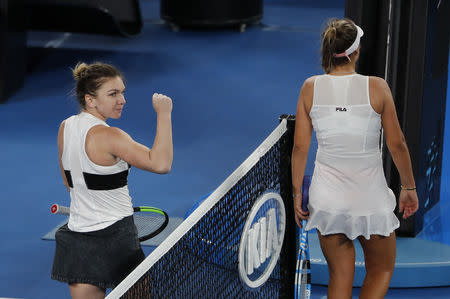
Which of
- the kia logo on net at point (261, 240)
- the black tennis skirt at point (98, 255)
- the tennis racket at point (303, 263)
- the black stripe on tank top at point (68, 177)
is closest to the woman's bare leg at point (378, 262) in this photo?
the tennis racket at point (303, 263)

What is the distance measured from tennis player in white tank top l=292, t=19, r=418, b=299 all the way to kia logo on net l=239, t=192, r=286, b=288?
0.13 m

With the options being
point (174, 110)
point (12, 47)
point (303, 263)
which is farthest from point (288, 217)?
point (12, 47)

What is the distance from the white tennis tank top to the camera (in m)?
3.72

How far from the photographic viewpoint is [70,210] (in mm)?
3887

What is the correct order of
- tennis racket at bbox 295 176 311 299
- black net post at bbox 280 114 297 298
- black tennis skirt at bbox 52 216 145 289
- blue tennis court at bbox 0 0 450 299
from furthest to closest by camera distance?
blue tennis court at bbox 0 0 450 299 → black net post at bbox 280 114 297 298 → tennis racket at bbox 295 176 311 299 → black tennis skirt at bbox 52 216 145 289

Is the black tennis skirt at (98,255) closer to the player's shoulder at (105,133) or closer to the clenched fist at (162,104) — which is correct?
the player's shoulder at (105,133)

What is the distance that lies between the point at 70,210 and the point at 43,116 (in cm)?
559

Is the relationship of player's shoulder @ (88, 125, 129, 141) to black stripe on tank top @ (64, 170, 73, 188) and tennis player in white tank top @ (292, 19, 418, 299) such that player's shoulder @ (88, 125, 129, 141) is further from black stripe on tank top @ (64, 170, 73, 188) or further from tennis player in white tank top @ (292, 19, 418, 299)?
tennis player in white tank top @ (292, 19, 418, 299)

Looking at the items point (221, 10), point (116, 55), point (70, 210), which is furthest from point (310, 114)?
point (221, 10)

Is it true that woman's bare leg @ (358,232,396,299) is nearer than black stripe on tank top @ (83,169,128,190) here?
No

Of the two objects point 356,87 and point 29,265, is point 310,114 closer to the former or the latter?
point 356,87

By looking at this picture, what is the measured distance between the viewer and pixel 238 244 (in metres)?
3.77

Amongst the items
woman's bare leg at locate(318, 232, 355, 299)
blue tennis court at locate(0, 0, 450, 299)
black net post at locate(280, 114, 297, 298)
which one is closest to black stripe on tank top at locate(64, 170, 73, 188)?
black net post at locate(280, 114, 297, 298)

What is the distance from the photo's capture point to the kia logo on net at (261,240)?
3.81m
